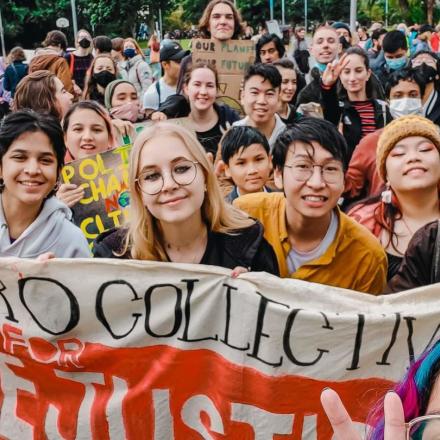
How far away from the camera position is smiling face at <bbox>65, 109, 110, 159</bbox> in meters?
3.98

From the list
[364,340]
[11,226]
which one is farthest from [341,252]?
[11,226]

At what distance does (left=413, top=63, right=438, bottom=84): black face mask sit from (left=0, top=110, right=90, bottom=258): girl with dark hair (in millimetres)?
2962

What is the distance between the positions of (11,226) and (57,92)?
1630 millimetres

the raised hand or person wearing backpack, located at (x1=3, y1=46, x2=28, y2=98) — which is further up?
person wearing backpack, located at (x1=3, y1=46, x2=28, y2=98)

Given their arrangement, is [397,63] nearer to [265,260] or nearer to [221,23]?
[221,23]

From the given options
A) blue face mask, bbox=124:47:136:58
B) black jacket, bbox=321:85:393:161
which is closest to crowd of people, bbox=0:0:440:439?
black jacket, bbox=321:85:393:161

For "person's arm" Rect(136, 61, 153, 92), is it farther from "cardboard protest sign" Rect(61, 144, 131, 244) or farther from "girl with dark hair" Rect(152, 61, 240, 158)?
"cardboard protest sign" Rect(61, 144, 131, 244)

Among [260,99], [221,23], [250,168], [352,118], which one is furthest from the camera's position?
[221,23]

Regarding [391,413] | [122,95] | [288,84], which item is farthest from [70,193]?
[288,84]

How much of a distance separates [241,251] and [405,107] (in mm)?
2727

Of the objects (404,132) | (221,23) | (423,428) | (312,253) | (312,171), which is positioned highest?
(221,23)

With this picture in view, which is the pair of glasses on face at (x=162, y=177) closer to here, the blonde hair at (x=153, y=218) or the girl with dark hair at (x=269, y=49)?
the blonde hair at (x=153, y=218)

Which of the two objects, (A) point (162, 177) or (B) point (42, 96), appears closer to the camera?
(A) point (162, 177)

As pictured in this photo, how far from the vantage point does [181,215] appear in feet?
8.33
